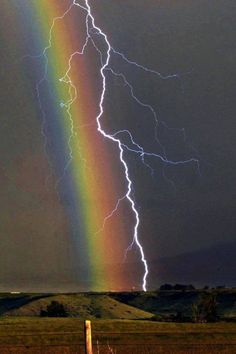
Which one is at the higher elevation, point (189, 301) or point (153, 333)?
point (189, 301)

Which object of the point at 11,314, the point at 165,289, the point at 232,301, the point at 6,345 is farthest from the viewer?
the point at 165,289

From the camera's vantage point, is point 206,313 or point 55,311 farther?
point 55,311

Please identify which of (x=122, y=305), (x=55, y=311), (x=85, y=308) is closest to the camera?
(x=55, y=311)

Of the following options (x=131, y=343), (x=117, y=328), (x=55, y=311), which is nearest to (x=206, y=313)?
(x=55, y=311)

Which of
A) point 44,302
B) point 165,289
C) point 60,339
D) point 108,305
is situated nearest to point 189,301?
point 108,305

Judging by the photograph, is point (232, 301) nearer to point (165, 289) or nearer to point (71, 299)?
point (71, 299)

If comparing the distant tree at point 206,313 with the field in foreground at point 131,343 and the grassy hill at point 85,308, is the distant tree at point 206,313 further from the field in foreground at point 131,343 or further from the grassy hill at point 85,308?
the field in foreground at point 131,343

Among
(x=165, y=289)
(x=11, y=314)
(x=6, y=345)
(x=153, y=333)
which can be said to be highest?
(x=165, y=289)

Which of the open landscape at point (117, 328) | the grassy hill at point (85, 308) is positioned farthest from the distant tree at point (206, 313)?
the grassy hill at point (85, 308)

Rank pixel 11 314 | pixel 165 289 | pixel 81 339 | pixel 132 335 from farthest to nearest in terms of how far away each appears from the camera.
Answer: pixel 165 289 < pixel 11 314 < pixel 132 335 < pixel 81 339

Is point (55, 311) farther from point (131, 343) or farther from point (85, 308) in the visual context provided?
point (131, 343)

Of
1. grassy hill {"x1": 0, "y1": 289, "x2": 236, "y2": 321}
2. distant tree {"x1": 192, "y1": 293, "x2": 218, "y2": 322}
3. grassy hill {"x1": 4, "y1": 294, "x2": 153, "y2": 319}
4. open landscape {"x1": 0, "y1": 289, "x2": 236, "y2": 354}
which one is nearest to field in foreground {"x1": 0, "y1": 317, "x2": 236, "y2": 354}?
open landscape {"x1": 0, "y1": 289, "x2": 236, "y2": 354}
